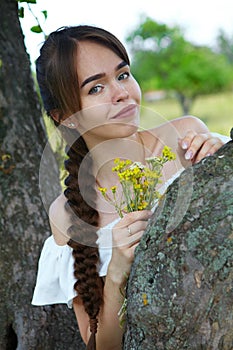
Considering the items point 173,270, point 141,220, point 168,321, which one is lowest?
point 168,321

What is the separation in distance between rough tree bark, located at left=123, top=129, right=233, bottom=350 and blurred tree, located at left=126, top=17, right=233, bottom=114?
68.5 ft

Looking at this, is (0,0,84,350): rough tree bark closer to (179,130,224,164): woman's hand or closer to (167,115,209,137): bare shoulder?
(167,115,209,137): bare shoulder

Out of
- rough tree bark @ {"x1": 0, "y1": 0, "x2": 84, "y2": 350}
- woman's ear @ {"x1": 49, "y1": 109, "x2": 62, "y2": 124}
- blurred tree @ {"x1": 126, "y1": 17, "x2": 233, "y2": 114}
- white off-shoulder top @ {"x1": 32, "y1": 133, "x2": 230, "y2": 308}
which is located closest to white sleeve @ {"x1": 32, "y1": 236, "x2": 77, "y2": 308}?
white off-shoulder top @ {"x1": 32, "y1": 133, "x2": 230, "y2": 308}

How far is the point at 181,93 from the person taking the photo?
2345 cm

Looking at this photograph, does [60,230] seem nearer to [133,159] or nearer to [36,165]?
[133,159]

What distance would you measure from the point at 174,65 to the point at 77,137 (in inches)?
907

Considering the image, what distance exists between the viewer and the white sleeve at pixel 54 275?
191cm

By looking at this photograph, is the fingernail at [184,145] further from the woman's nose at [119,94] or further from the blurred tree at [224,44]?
the blurred tree at [224,44]

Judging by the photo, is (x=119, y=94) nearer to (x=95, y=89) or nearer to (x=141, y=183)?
(x=95, y=89)

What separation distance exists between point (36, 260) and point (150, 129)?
0.71m

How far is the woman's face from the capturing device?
66.0 inches

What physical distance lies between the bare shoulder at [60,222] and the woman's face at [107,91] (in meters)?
0.32

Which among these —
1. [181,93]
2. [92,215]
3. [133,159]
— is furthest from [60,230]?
[181,93]

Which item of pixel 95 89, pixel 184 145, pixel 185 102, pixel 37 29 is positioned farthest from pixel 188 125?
pixel 185 102
